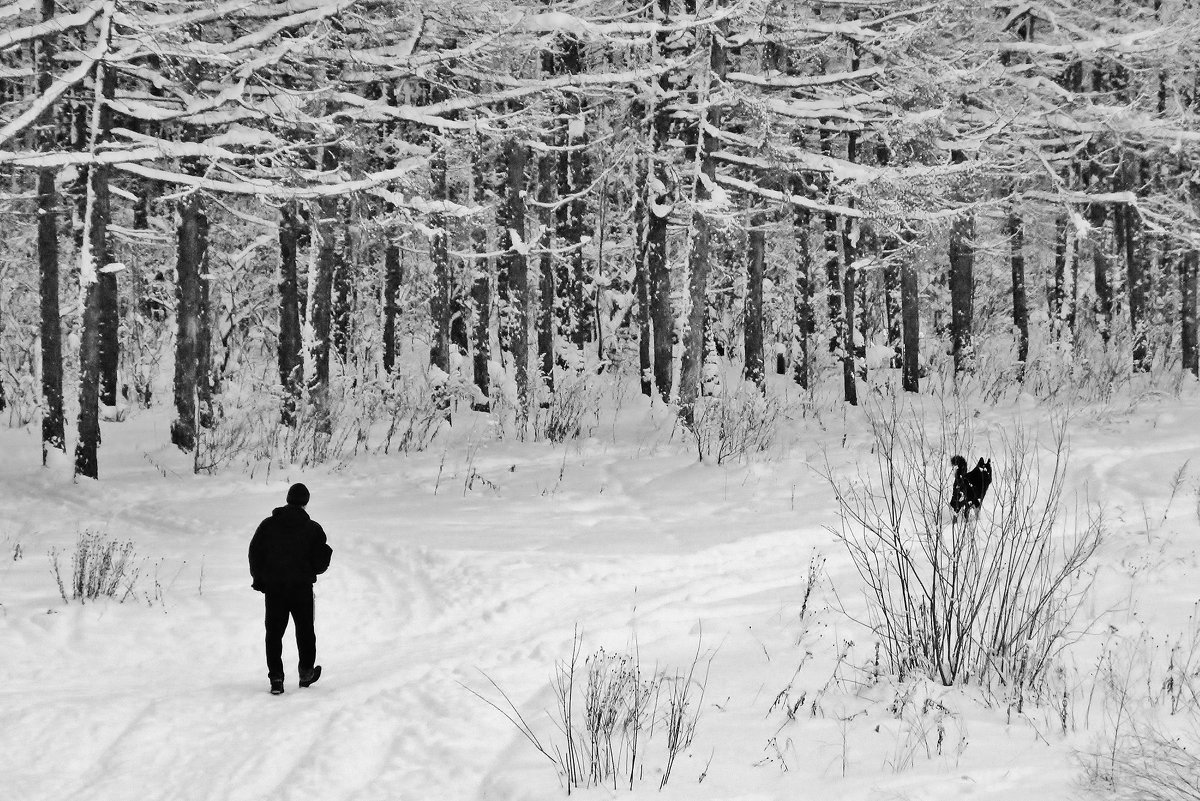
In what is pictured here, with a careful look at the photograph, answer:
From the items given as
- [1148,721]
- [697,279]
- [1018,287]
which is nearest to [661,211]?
[697,279]

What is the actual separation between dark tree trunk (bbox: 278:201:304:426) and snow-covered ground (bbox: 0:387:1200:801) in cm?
318

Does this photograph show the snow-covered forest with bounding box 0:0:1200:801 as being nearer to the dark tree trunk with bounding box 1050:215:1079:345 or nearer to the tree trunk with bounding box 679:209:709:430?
the tree trunk with bounding box 679:209:709:430

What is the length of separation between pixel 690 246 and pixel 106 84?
924 centimetres

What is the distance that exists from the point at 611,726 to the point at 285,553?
2860 millimetres

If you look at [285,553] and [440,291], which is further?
[440,291]

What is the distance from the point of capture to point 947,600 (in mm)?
5734

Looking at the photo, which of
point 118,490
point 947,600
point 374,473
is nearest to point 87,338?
point 118,490

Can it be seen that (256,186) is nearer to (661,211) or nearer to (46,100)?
(46,100)

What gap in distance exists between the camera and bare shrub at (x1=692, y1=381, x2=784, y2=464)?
43.3 feet

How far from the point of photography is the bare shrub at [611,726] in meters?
4.41

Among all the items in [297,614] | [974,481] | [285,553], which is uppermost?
[974,481]

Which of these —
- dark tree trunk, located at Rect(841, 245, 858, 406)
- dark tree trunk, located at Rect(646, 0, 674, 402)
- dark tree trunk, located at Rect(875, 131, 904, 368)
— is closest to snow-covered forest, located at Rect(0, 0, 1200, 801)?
dark tree trunk, located at Rect(646, 0, 674, 402)

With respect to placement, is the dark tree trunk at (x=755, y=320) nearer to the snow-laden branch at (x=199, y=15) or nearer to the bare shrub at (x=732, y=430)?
the bare shrub at (x=732, y=430)

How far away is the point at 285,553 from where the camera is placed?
6258 millimetres
